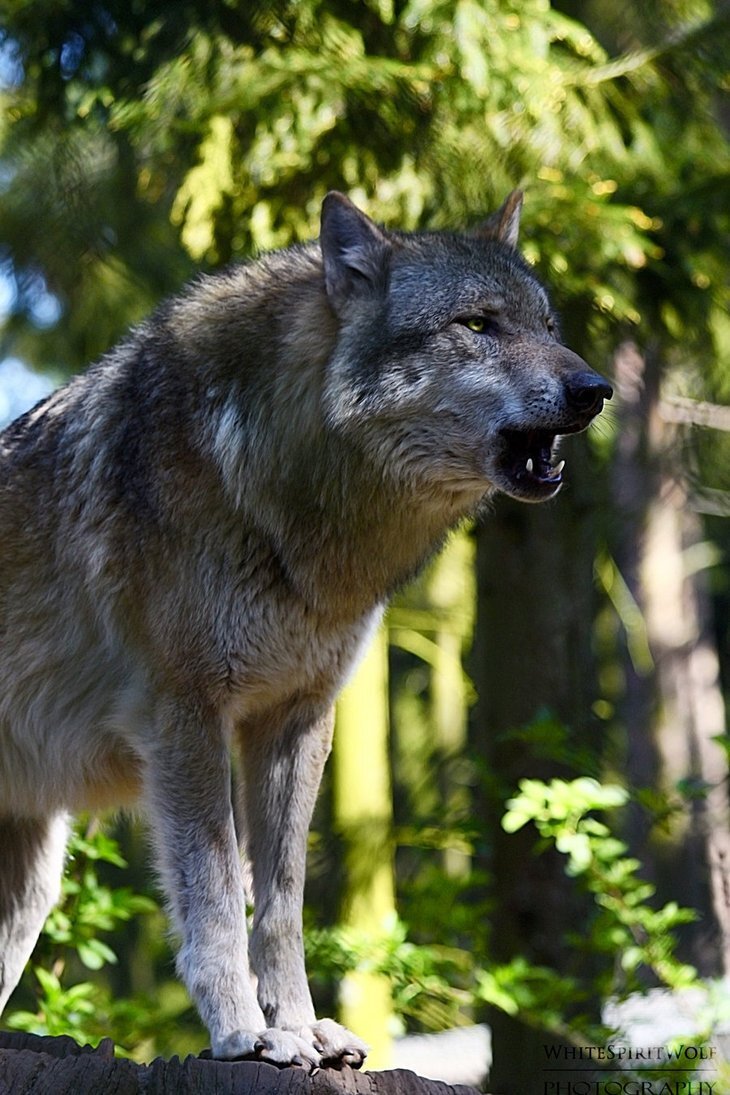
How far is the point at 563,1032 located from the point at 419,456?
3.35 m

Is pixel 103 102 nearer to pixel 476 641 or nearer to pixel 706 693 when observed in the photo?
pixel 476 641

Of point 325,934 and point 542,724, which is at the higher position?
point 542,724

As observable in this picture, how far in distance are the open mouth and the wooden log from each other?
1724 mm

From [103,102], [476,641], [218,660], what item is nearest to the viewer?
[218,660]

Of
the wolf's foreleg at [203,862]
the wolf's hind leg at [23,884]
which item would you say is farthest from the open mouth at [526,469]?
the wolf's hind leg at [23,884]

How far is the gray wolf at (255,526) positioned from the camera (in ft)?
12.7

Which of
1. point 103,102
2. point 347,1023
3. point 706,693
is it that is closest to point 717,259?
point 103,102

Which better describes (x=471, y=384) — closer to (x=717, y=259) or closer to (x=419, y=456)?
(x=419, y=456)

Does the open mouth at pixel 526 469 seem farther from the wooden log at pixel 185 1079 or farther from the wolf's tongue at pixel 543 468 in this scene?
the wooden log at pixel 185 1079

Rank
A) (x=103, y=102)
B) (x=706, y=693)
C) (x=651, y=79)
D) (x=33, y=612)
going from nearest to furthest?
(x=33, y=612) → (x=103, y=102) → (x=651, y=79) → (x=706, y=693)

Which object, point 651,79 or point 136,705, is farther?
point 651,79

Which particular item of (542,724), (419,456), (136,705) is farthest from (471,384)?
(542,724)

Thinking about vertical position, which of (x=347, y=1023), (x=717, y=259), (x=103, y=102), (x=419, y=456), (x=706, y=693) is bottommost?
(x=706, y=693)

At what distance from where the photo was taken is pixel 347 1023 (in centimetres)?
675
